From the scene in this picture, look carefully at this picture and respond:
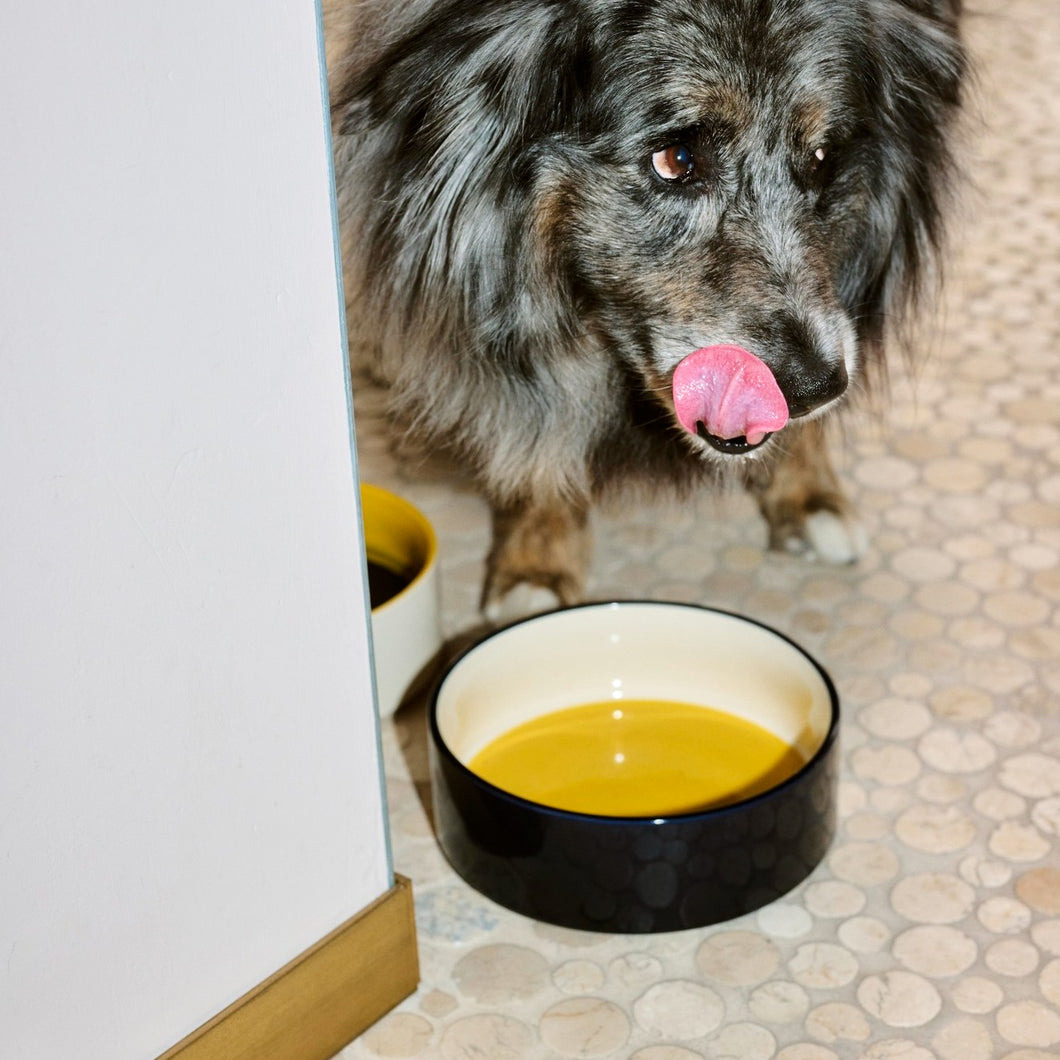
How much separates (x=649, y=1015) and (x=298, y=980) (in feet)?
0.88

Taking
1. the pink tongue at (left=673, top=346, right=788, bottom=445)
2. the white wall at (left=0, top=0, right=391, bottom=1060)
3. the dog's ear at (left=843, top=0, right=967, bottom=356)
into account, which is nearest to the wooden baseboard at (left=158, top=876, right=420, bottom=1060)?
the white wall at (left=0, top=0, right=391, bottom=1060)

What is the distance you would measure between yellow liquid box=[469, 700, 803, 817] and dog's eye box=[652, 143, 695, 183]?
50 centimetres

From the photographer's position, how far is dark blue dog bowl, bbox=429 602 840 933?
111 centimetres

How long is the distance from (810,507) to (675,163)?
0.63 metres

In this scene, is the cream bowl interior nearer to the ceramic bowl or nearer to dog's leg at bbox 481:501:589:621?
the ceramic bowl

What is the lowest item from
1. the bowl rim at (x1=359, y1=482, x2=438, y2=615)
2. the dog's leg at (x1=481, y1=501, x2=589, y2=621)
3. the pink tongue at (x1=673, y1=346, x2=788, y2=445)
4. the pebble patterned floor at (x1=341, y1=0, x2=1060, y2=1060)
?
the pebble patterned floor at (x1=341, y1=0, x2=1060, y2=1060)

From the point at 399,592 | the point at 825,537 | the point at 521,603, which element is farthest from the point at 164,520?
the point at 825,537

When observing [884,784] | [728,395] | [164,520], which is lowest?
[884,784]

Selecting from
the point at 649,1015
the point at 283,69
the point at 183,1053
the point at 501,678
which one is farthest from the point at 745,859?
the point at 283,69

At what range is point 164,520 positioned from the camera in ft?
2.74

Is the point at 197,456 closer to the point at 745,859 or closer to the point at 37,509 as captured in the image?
the point at 37,509

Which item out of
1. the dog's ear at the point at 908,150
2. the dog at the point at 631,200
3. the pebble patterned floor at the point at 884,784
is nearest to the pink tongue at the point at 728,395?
the dog at the point at 631,200

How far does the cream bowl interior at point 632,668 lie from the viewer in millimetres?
1298

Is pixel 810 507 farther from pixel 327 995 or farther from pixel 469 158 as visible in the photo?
pixel 327 995
